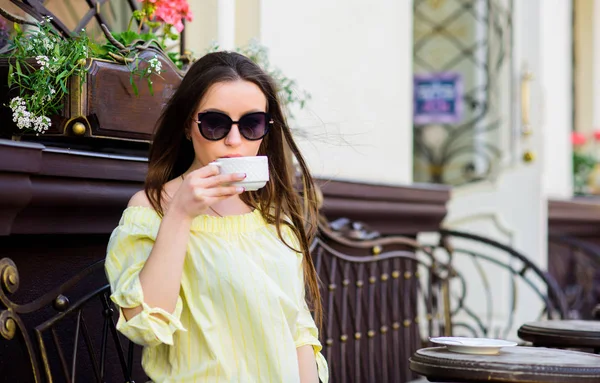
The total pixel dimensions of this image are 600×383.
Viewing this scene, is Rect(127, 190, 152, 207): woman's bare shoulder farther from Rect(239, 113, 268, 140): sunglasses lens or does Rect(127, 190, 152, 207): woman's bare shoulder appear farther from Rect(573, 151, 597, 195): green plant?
Rect(573, 151, 597, 195): green plant

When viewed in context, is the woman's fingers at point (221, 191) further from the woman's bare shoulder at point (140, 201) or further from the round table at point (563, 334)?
the round table at point (563, 334)

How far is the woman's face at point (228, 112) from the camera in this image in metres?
2.16

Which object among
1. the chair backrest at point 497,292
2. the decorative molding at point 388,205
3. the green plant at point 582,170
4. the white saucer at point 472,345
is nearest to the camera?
the white saucer at point 472,345

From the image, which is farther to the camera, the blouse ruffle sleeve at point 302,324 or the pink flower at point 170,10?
the pink flower at point 170,10

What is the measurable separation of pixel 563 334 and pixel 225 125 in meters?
1.80

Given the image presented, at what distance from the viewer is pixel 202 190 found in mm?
1990

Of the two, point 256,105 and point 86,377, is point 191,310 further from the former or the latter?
point 86,377

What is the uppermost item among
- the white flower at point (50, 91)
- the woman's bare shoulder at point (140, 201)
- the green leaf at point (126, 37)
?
the green leaf at point (126, 37)

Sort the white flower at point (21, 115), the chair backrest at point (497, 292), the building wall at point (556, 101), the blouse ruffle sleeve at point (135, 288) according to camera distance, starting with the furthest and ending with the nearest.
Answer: the building wall at point (556, 101), the chair backrest at point (497, 292), the white flower at point (21, 115), the blouse ruffle sleeve at point (135, 288)

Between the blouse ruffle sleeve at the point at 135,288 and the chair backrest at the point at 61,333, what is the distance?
0.24 m

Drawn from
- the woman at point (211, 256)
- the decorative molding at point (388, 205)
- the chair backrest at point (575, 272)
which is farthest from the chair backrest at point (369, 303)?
the chair backrest at point (575, 272)

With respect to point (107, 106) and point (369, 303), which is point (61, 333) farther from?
point (369, 303)

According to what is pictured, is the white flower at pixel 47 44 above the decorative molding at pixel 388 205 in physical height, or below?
above

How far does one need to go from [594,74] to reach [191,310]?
29.5 feet
